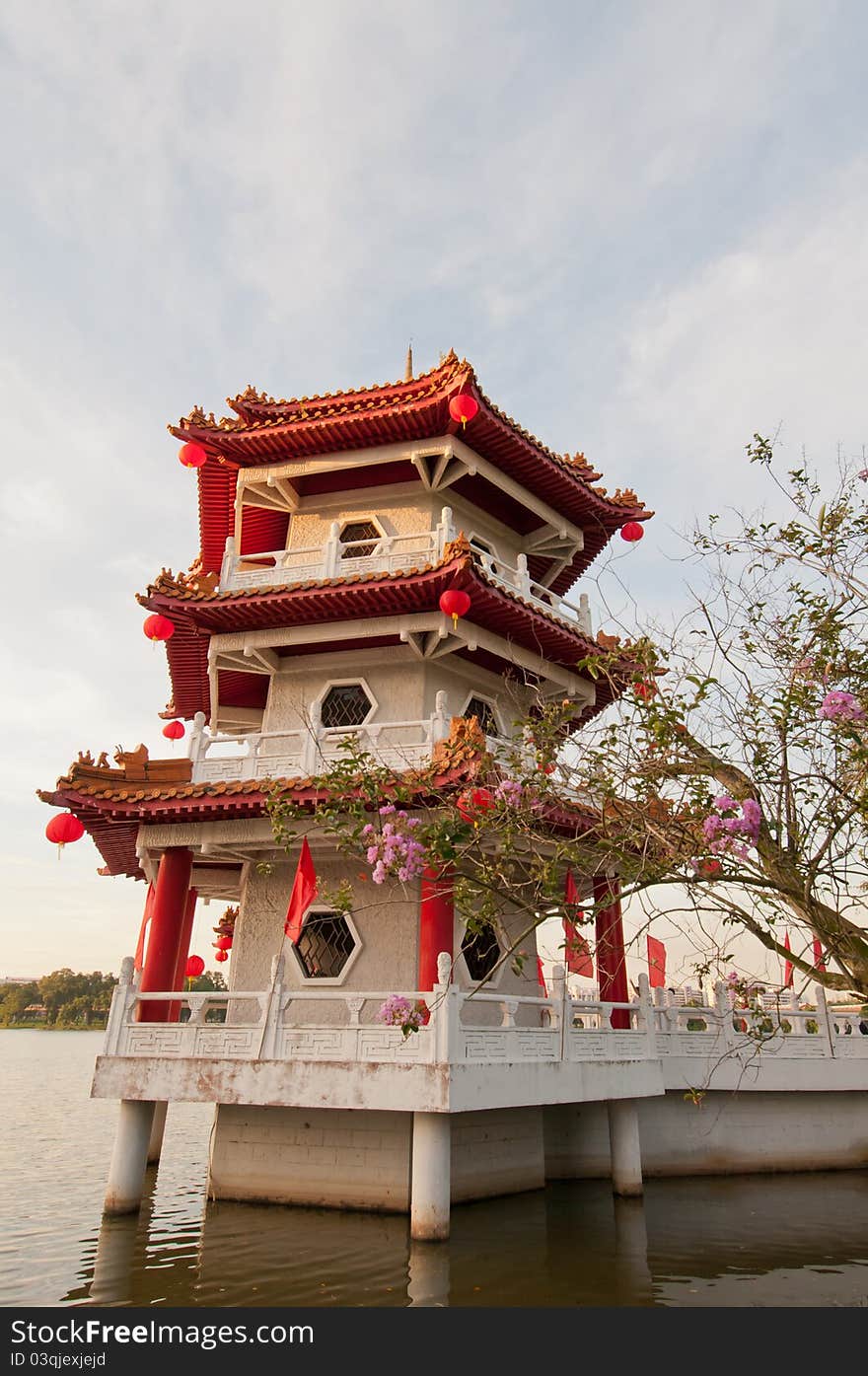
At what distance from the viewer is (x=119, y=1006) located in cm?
1005

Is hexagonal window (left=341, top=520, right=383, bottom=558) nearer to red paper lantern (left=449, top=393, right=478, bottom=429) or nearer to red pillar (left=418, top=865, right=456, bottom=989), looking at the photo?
red paper lantern (left=449, top=393, right=478, bottom=429)

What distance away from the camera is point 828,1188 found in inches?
490

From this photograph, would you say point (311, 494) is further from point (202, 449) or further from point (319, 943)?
point (319, 943)

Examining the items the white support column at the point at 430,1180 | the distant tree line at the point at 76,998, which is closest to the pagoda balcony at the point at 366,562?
the white support column at the point at 430,1180

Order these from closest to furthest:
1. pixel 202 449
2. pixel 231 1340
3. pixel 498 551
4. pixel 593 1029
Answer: pixel 231 1340 < pixel 593 1029 < pixel 202 449 < pixel 498 551

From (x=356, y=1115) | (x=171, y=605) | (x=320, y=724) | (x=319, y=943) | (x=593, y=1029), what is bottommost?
(x=356, y=1115)

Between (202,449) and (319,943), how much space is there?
794cm

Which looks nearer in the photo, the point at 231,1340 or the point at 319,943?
the point at 231,1340

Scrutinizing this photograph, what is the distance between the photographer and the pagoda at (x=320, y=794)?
30.3ft

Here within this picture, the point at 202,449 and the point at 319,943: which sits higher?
the point at 202,449

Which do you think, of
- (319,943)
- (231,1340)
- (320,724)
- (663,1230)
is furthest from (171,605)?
(663,1230)

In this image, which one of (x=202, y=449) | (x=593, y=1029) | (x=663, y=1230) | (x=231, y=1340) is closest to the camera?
(x=231, y=1340)

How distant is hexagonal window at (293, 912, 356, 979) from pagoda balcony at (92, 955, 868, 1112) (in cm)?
30

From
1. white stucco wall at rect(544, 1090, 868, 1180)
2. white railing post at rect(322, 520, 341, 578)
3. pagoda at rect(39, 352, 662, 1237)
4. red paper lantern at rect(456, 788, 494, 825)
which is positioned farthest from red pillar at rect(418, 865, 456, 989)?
white railing post at rect(322, 520, 341, 578)
